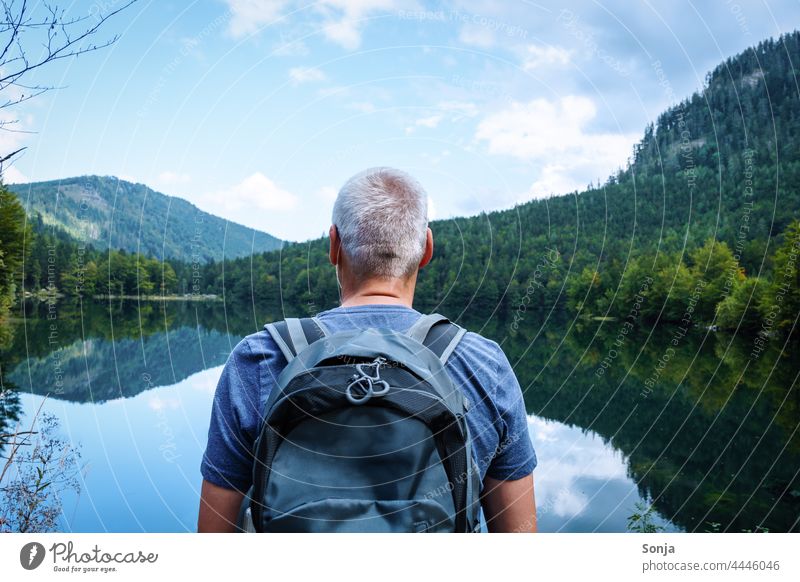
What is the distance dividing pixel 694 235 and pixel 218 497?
39633 millimetres

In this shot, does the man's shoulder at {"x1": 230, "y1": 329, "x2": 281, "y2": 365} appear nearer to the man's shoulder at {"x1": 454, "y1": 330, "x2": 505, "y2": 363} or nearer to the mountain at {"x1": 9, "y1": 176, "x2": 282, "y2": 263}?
the man's shoulder at {"x1": 454, "y1": 330, "x2": 505, "y2": 363}

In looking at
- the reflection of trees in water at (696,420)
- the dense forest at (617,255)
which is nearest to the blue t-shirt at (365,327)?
the dense forest at (617,255)

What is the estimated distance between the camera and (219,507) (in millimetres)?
1321

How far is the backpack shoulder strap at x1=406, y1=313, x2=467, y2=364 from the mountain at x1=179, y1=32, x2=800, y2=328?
1.27m

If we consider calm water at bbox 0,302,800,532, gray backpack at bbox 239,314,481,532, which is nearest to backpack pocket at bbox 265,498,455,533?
gray backpack at bbox 239,314,481,532

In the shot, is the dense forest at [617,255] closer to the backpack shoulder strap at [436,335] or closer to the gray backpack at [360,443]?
the backpack shoulder strap at [436,335]

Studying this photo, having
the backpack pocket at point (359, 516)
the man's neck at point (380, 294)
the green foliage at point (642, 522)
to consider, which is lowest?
the green foliage at point (642, 522)

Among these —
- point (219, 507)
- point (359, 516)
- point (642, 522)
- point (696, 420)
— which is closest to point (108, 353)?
point (696, 420)

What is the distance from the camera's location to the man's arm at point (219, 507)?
130 centimetres

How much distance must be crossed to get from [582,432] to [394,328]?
12675mm

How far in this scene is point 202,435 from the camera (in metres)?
8.64

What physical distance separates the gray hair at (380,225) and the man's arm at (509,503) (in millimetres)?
550
